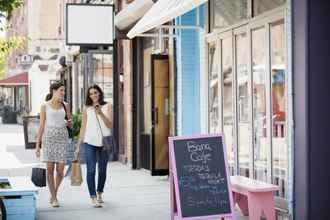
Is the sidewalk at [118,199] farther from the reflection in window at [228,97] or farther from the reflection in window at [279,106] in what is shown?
the reflection in window at [279,106]

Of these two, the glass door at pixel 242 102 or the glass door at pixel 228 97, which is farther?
the glass door at pixel 228 97

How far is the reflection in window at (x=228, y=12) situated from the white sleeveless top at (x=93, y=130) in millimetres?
2462

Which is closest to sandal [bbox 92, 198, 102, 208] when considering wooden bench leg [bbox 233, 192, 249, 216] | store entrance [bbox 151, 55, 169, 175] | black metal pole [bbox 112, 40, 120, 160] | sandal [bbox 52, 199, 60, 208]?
sandal [bbox 52, 199, 60, 208]

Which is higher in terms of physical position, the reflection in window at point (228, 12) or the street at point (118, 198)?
the reflection in window at point (228, 12)

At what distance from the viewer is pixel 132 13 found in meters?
13.9

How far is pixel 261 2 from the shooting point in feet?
30.7

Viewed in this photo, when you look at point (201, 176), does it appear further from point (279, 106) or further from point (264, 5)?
point (264, 5)

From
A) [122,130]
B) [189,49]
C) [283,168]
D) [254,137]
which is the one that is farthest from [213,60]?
[122,130]

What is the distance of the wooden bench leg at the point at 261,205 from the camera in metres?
7.97

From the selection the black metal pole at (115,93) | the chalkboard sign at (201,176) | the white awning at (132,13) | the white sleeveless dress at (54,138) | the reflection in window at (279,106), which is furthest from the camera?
the black metal pole at (115,93)

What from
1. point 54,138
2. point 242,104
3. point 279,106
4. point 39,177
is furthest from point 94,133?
point 279,106

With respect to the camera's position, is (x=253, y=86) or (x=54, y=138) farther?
(x=54, y=138)

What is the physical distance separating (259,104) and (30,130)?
1124 cm

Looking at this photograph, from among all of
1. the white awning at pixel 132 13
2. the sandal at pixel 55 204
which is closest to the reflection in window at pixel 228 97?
the white awning at pixel 132 13
